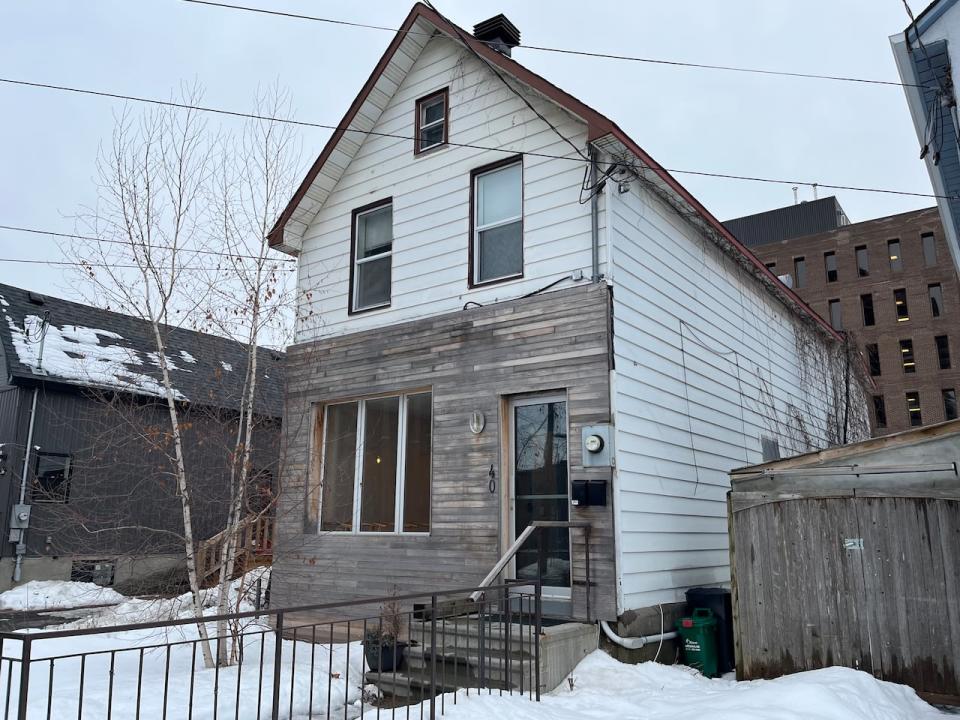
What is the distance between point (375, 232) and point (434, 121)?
5.54 feet

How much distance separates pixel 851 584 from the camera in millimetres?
6895

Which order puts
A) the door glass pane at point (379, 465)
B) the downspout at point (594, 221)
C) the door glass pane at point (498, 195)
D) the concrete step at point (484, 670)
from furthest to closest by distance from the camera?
the door glass pane at point (379, 465) < the door glass pane at point (498, 195) < the downspout at point (594, 221) < the concrete step at point (484, 670)

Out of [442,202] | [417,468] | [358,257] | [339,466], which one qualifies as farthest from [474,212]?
[339,466]

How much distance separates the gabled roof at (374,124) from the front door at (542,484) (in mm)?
2918

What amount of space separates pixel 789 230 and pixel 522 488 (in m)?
42.8

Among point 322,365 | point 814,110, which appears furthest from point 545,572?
point 814,110

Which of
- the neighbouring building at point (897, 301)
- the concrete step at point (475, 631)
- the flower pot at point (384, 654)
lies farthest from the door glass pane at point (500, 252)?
the neighbouring building at point (897, 301)

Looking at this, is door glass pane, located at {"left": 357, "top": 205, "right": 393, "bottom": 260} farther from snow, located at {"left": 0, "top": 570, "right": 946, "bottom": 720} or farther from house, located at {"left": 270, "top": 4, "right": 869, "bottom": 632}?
snow, located at {"left": 0, "top": 570, "right": 946, "bottom": 720}

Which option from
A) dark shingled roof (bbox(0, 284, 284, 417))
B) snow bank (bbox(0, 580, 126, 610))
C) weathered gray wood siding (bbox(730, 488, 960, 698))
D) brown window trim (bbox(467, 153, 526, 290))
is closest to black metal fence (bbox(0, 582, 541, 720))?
weathered gray wood siding (bbox(730, 488, 960, 698))

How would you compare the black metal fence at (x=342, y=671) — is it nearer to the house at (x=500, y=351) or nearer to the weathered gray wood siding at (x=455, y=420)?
the weathered gray wood siding at (x=455, y=420)

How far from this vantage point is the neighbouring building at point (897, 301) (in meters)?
40.5

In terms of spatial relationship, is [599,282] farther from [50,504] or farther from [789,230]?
[789,230]

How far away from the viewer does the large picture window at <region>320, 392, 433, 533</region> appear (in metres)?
9.42

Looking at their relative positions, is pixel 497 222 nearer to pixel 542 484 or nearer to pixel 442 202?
pixel 442 202
